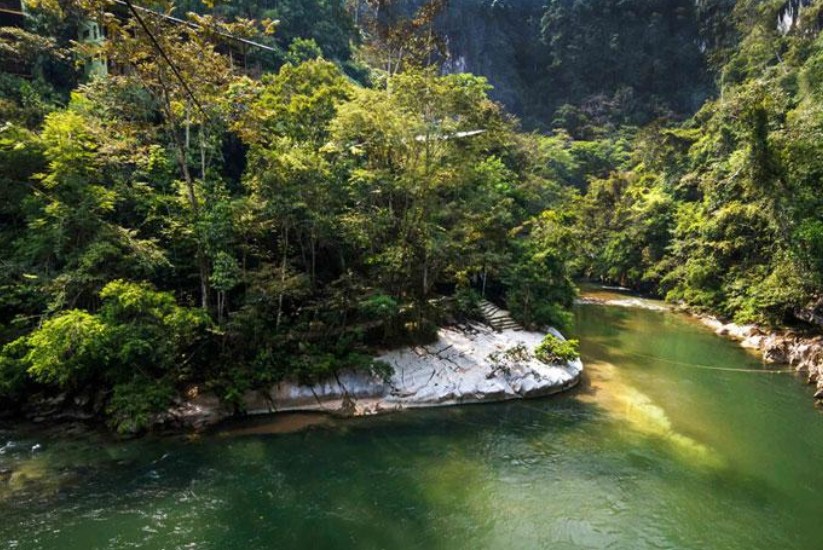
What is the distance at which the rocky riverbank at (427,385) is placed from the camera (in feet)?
49.5

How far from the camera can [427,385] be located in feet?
54.5

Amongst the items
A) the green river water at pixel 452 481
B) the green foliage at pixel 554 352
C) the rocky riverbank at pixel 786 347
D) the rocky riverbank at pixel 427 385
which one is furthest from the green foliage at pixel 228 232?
the rocky riverbank at pixel 786 347

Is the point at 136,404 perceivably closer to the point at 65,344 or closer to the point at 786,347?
the point at 65,344

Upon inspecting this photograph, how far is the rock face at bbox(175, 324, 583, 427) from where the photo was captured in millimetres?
15422

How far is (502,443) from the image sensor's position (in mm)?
13938

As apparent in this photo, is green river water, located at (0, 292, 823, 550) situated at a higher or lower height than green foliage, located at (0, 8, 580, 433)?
lower

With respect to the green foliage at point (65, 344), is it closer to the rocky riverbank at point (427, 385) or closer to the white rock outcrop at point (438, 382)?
the rocky riverbank at point (427, 385)

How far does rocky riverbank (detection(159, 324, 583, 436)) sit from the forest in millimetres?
482

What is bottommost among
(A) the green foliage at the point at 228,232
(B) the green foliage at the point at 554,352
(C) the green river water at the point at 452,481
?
(C) the green river water at the point at 452,481

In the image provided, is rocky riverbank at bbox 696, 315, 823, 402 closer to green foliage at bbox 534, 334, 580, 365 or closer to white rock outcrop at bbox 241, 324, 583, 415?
green foliage at bbox 534, 334, 580, 365

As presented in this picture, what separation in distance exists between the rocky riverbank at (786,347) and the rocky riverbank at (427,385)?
8525 millimetres

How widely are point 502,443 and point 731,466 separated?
18.8 feet

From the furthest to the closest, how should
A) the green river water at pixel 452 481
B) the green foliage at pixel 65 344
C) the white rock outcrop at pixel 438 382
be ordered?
1. the white rock outcrop at pixel 438 382
2. the green foliage at pixel 65 344
3. the green river water at pixel 452 481

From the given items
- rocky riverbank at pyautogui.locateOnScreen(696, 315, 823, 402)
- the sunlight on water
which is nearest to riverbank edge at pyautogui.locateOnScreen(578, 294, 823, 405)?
rocky riverbank at pyautogui.locateOnScreen(696, 315, 823, 402)
